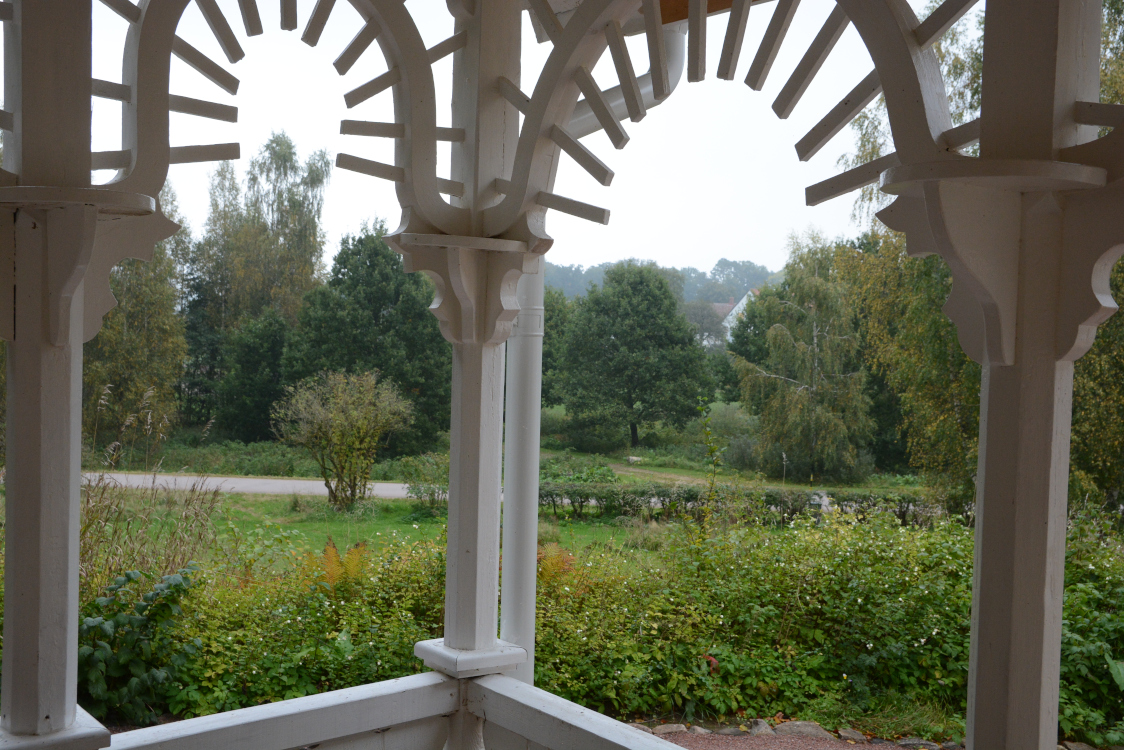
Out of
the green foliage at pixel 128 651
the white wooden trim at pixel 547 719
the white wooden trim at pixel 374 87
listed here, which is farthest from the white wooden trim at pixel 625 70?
the green foliage at pixel 128 651

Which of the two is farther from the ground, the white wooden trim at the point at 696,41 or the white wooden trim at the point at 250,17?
the white wooden trim at the point at 250,17

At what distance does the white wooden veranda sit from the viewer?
4.31ft

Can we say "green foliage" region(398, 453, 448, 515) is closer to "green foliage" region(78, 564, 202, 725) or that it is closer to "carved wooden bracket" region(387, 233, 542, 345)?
"green foliage" region(78, 564, 202, 725)

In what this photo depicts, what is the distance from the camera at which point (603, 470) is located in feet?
30.2

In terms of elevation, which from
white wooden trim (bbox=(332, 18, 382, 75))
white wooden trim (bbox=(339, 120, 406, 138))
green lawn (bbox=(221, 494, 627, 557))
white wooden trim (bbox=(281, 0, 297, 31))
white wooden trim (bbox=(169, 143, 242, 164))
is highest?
white wooden trim (bbox=(281, 0, 297, 31))

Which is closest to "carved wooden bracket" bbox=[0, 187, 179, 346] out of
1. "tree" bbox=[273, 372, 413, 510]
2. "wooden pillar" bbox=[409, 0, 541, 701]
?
"wooden pillar" bbox=[409, 0, 541, 701]

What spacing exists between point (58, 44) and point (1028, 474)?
6.57 feet

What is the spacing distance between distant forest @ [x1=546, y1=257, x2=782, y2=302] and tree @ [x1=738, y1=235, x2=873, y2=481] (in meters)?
0.47

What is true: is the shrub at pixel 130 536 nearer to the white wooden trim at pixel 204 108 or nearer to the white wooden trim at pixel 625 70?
the white wooden trim at pixel 204 108

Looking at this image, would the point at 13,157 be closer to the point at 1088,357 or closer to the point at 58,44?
the point at 58,44

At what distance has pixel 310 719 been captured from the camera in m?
2.20

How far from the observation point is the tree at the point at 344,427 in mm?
7934

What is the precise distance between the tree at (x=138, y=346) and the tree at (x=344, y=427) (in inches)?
45.2

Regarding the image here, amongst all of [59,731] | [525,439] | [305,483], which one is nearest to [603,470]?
[305,483]
